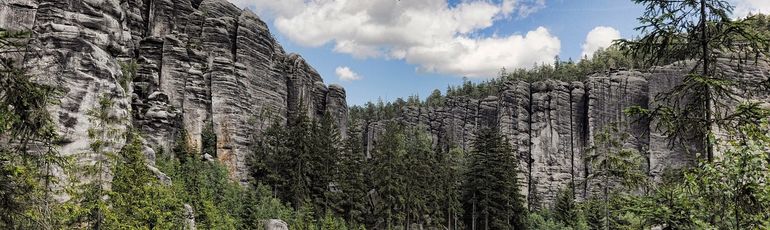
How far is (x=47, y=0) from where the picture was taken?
26.8 metres

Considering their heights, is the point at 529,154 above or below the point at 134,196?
Result: below

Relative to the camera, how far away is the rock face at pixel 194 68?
94.4 ft

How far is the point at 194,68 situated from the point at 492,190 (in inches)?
1269

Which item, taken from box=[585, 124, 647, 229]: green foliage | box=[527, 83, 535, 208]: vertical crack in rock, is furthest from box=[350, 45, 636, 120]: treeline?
box=[585, 124, 647, 229]: green foliage

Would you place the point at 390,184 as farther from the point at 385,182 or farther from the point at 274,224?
the point at 274,224

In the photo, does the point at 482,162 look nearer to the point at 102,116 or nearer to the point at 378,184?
the point at 378,184

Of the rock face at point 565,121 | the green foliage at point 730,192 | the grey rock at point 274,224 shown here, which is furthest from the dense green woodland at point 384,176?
the rock face at point 565,121

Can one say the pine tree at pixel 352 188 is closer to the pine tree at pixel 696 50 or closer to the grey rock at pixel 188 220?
the grey rock at pixel 188 220

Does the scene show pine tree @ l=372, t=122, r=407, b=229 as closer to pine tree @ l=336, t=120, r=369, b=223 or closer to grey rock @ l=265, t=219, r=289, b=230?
pine tree @ l=336, t=120, r=369, b=223

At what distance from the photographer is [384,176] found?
49.2 metres

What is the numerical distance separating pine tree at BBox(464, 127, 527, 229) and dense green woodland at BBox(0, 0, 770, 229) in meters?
0.18

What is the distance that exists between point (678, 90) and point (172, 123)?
42613 millimetres

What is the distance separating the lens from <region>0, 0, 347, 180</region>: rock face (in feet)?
94.4

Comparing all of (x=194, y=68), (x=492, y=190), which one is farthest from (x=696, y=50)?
(x=194, y=68)
